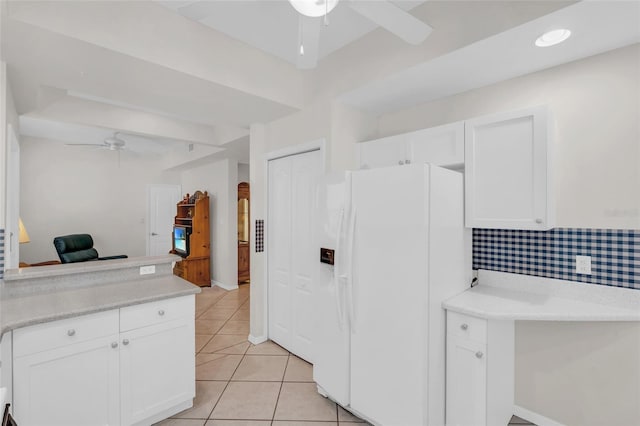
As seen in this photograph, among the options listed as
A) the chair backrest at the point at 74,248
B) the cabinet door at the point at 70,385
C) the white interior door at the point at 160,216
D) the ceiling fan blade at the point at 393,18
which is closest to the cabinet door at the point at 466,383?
the ceiling fan blade at the point at 393,18

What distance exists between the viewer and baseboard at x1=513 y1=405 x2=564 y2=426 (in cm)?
196

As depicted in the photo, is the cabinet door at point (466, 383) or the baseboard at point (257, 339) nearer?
the cabinet door at point (466, 383)

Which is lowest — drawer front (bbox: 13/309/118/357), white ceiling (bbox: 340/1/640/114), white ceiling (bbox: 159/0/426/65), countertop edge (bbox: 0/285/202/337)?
drawer front (bbox: 13/309/118/357)

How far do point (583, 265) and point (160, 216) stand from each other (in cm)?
726

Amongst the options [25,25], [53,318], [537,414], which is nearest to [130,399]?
[53,318]

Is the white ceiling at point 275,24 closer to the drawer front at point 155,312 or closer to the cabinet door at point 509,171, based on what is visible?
the cabinet door at point 509,171

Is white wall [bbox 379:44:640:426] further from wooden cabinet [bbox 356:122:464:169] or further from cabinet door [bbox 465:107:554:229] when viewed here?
wooden cabinet [bbox 356:122:464:169]

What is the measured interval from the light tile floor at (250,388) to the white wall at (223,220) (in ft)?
6.22

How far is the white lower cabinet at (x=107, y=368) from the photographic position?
1.57 meters

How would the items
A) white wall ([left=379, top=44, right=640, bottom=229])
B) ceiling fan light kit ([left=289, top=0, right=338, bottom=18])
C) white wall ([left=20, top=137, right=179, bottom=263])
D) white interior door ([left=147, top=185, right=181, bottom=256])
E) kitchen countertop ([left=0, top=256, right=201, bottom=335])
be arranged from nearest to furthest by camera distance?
1. ceiling fan light kit ([left=289, top=0, right=338, bottom=18])
2. kitchen countertop ([left=0, top=256, right=201, bottom=335])
3. white wall ([left=379, top=44, right=640, bottom=229])
4. white wall ([left=20, top=137, right=179, bottom=263])
5. white interior door ([left=147, top=185, right=181, bottom=256])

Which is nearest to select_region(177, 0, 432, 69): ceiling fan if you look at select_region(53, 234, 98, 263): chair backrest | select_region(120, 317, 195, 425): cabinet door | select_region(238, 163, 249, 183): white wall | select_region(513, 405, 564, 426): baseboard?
select_region(120, 317, 195, 425): cabinet door

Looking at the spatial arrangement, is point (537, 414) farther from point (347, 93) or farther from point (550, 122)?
point (347, 93)

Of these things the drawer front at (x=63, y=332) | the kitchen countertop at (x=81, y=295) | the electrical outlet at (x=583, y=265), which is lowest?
the drawer front at (x=63, y=332)

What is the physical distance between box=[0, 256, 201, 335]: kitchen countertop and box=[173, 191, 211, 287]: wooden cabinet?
10.6 ft
